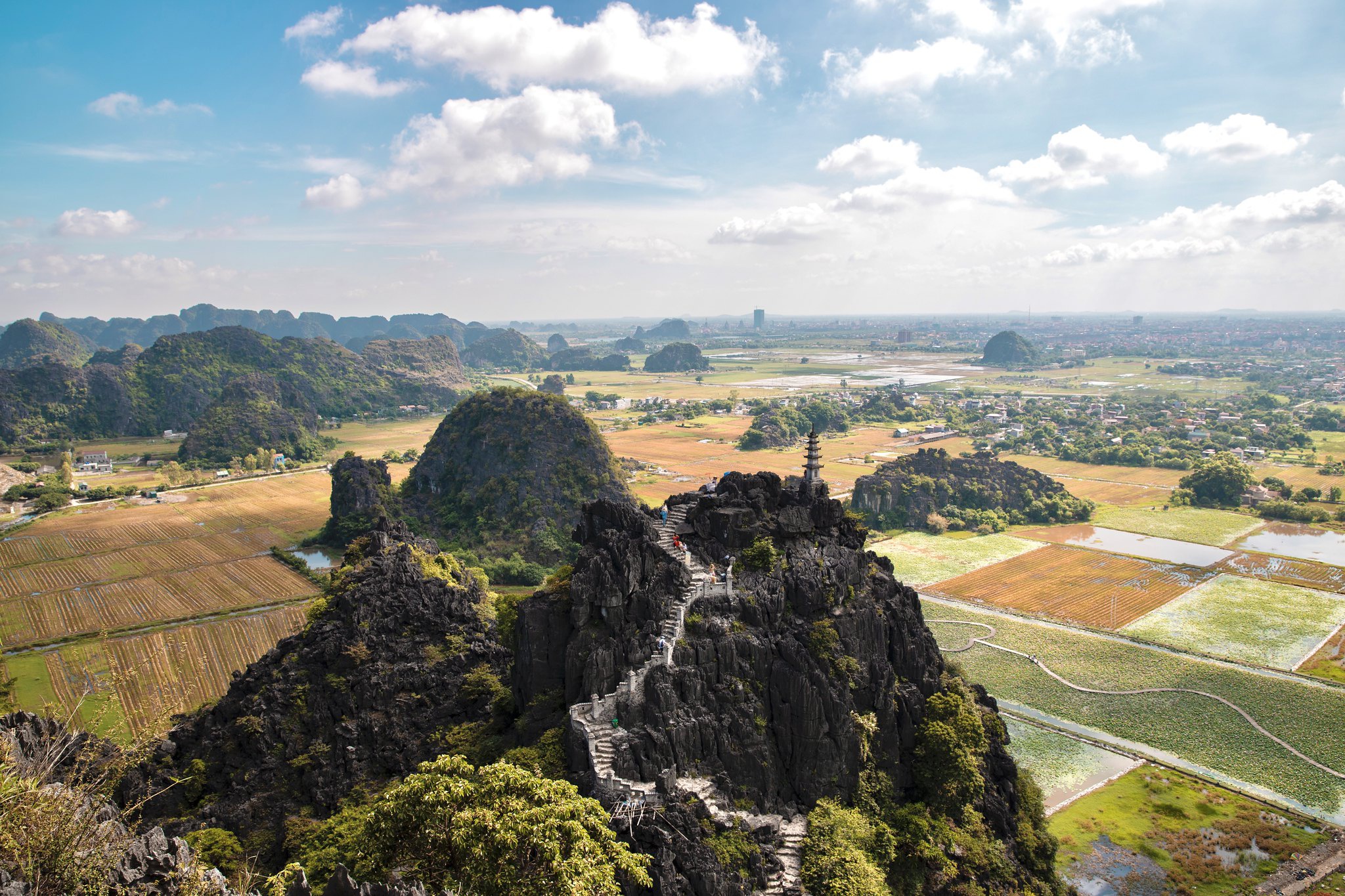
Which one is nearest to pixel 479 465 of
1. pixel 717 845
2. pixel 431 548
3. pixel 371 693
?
pixel 431 548

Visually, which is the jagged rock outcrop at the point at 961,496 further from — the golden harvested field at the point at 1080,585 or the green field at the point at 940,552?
the golden harvested field at the point at 1080,585

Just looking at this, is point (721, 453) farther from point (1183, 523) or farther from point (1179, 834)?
point (1179, 834)

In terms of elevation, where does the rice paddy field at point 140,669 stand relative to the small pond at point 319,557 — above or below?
below

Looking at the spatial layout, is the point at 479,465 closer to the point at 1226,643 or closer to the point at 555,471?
the point at 555,471

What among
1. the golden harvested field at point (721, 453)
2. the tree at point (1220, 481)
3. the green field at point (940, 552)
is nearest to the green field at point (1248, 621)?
the green field at point (940, 552)

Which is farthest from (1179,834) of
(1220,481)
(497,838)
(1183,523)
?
(1220,481)

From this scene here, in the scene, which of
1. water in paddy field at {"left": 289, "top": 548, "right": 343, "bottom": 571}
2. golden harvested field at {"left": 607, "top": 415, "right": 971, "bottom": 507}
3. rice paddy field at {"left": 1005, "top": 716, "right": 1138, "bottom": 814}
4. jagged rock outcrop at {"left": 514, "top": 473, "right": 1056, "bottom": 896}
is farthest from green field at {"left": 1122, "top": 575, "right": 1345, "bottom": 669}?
water in paddy field at {"left": 289, "top": 548, "right": 343, "bottom": 571}
